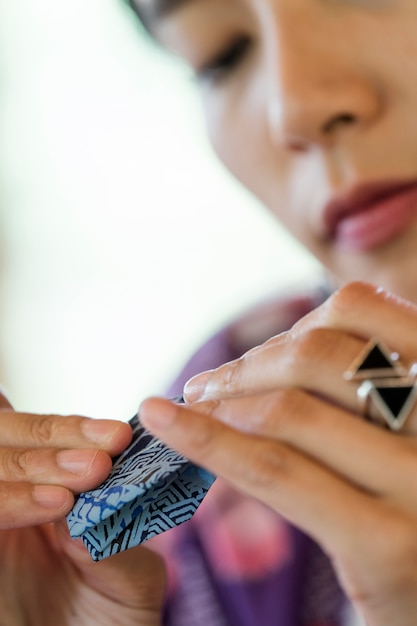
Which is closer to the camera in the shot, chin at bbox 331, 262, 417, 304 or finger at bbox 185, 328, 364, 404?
finger at bbox 185, 328, 364, 404

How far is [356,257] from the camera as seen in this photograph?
37.4 inches

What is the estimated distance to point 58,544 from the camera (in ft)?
2.80

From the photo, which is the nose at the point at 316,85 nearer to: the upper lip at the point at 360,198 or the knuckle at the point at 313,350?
the upper lip at the point at 360,198

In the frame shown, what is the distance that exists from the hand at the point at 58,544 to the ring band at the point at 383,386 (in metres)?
0.27

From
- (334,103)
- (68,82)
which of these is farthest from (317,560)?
(68,82)

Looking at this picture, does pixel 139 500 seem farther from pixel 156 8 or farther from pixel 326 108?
pixel 156 8

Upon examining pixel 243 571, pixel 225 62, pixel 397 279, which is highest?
pixel 225 62

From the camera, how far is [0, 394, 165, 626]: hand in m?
0.65

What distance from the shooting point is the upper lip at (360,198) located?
825mm

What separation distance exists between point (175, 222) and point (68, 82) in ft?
1.82

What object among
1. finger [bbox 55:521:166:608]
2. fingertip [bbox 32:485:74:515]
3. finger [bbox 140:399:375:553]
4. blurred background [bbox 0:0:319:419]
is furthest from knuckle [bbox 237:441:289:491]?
blurred background [bbox 0:0:319:419]

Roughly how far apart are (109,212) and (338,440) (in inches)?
68.1

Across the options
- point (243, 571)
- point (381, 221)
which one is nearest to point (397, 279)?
point (381, 221)

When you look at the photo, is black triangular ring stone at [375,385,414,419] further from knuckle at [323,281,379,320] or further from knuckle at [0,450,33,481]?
knuckle at [0,450,33,481]
